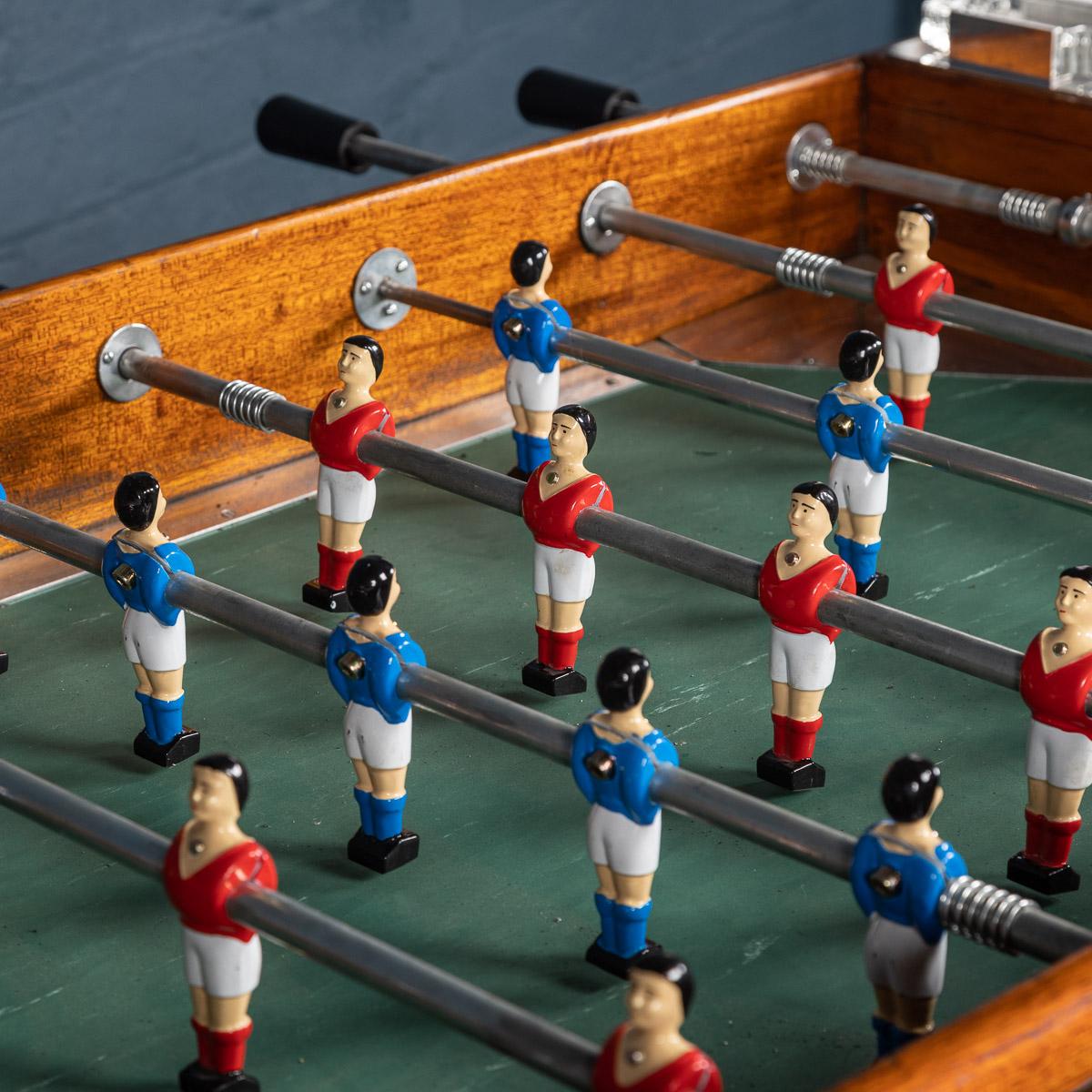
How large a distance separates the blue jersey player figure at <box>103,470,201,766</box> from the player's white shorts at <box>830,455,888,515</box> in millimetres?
672

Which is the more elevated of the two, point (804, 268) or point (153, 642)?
point (804, 268)

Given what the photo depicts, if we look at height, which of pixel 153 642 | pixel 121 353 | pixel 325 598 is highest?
pixel 121 353

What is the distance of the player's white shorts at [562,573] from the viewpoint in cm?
204

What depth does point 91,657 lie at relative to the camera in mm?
2162

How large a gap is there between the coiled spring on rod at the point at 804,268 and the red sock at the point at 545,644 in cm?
66

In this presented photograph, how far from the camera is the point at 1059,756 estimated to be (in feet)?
5.67

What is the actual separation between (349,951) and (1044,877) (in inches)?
25.0

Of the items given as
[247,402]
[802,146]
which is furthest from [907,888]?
[802,146]

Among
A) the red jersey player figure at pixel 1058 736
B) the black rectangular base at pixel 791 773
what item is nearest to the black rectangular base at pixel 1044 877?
the red jersey player figure at pixel 1058 736

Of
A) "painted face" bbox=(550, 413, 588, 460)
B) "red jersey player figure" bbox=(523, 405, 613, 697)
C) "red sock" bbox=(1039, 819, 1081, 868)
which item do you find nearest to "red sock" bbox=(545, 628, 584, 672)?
"red jersey player figure" bbox=(523, 405, 613, 697)

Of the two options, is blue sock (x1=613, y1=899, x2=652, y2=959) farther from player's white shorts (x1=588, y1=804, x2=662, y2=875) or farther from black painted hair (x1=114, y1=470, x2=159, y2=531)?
black painted hair (x1=114, y1=470, x2=159, y2=531)

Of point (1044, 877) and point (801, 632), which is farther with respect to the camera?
point (801, 632)

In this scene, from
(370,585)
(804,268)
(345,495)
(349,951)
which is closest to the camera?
(349,951)

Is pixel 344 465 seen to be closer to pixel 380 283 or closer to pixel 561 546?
pixel 561 546
